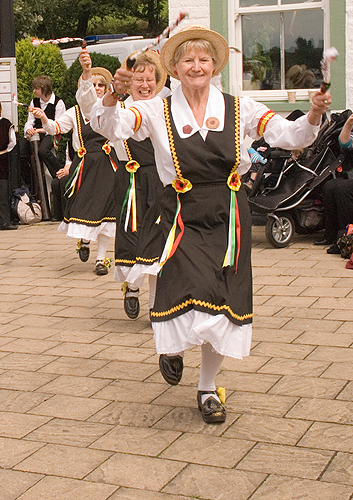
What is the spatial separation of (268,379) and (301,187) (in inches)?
164

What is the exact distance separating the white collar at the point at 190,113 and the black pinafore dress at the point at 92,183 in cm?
374

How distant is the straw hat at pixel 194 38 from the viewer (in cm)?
413

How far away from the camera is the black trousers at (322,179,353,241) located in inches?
331

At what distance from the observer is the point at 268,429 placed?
13.1 feet

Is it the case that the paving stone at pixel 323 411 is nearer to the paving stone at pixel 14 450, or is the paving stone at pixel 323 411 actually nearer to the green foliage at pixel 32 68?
the paving stone at pixel 14 450

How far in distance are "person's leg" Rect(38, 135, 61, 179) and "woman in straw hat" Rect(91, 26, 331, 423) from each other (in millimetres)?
7621

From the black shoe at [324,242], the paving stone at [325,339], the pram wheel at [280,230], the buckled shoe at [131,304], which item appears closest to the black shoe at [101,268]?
the buckled shoe at [131,304]

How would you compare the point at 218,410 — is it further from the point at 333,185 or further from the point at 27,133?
the point at 27,133

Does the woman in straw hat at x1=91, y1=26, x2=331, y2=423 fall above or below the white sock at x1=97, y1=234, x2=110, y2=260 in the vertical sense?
above

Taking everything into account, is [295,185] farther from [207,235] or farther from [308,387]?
[207,235]

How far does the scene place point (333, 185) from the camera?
27.9ft

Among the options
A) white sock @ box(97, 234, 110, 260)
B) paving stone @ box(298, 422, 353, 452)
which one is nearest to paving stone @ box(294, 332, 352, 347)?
paving stone @ box(298, 422, 353, 452)

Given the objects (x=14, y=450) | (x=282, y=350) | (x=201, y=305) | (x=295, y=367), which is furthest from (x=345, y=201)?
(x=14, y=450)

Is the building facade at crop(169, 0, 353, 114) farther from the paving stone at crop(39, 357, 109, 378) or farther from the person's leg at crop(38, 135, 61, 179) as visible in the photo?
the paving stone at crop(39, 357, 109, 378)
